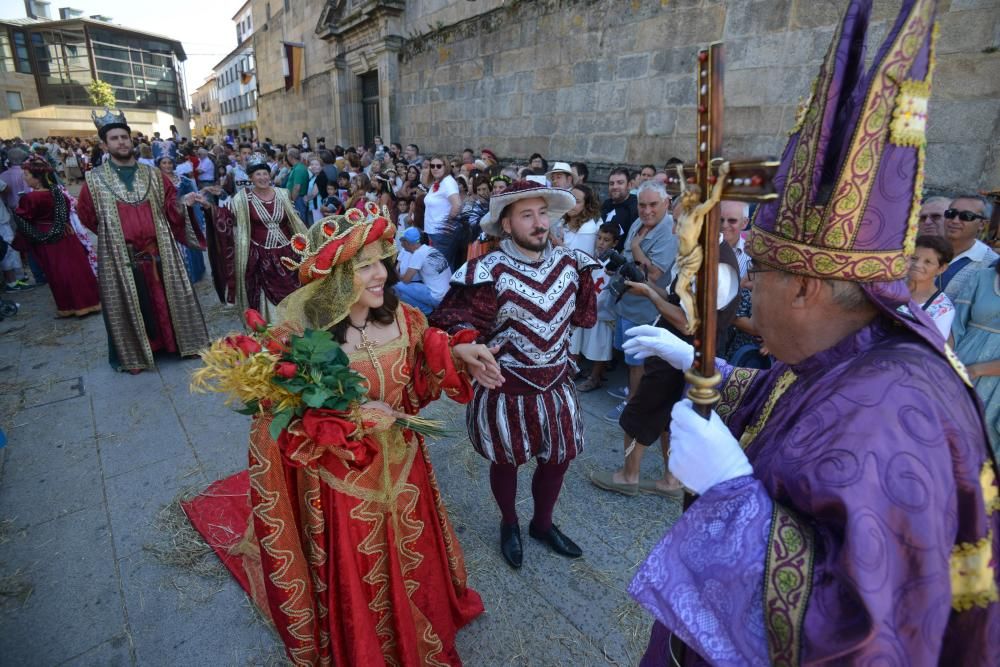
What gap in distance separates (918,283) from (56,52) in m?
67.6

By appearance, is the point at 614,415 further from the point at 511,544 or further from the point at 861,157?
the point at 861,157

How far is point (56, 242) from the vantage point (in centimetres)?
726

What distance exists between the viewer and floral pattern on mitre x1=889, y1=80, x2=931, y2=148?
1.01 m

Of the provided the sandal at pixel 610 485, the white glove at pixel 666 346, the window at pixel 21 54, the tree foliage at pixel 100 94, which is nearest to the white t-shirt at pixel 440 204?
the sandal at pixel 610 485

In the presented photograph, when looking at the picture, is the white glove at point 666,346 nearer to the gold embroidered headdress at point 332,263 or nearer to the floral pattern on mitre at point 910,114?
the floral pattern on mitre at point 910,114

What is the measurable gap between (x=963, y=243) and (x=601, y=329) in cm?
297

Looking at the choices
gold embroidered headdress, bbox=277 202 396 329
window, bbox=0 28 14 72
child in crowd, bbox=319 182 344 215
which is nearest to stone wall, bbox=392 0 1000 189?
child in crowd, bbox=319 182 344 215


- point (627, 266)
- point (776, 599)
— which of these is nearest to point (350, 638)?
point (776, 599)

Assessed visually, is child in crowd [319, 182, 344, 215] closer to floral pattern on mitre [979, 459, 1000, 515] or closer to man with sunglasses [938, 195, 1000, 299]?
man with sunglasses [938, 195, 1000, 299]

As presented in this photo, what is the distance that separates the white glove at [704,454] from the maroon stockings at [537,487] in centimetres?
161

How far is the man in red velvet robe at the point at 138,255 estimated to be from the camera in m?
5.12

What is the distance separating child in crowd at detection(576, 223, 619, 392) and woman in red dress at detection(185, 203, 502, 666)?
2932mm

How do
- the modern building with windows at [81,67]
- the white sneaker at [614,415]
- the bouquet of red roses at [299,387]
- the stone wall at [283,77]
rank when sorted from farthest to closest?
the modern building with windows at [81,67] → the stone wall at [283,77] → the white sneaker at [614,415] → the bouquet of red roses at [299,387]

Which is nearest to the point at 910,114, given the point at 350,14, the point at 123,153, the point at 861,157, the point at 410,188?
the point at 861,157
